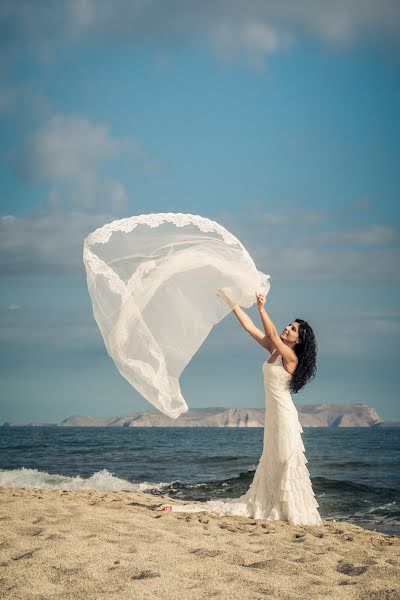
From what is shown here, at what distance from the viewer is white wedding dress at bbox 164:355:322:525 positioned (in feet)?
25.4

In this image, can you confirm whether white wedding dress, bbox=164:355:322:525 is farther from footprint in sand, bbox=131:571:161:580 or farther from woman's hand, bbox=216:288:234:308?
footprint in sand, bbox=131:571:161:580

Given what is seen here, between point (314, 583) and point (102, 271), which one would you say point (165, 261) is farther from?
point (314, 583)

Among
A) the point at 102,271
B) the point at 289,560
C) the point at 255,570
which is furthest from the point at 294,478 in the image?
the point at 102,271

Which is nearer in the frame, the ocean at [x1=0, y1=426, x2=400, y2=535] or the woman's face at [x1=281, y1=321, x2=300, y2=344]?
the woman's face at [x1=281, y1=321, x2=300, y2=344]

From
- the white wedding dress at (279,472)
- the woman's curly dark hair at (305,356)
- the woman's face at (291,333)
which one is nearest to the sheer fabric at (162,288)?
the woman's face at (291,333)

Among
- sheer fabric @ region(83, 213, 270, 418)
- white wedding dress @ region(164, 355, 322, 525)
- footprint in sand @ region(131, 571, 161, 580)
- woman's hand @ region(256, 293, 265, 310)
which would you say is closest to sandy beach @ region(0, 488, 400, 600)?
footprint in sand @ region(131, 571, 161, 580)

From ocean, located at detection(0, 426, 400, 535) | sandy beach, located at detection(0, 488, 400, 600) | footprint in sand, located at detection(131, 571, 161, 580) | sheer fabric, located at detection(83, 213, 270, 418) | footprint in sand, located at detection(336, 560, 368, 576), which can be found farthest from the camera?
ocean, located at detection(0, 426, 400, 535)

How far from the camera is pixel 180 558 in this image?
16.8 feet

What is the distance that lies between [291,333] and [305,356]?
0.35 m

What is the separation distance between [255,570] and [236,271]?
3.93 m

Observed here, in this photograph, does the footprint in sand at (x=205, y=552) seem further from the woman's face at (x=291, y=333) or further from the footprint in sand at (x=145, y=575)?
the woman's face at (x=291, y=333)

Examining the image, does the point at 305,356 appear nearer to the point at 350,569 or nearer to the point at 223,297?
the point at 223,297

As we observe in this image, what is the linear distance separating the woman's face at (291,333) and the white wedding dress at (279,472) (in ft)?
0.91

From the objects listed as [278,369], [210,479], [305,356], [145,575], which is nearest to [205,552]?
[145,575]
